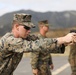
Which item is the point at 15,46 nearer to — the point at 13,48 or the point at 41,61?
the point at 13,48

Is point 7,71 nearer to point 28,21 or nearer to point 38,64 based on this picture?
point 28,21

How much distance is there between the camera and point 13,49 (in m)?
5.74

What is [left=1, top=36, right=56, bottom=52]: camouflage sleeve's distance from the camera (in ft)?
17.8

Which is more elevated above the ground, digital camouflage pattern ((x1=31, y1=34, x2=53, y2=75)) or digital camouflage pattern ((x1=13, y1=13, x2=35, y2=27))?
digital camouflage pattern ((x1=13, y1=13, x2=35, y2=27))

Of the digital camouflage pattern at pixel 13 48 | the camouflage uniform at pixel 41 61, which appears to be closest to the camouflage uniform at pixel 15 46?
the digital camouflage pattern at pixel 13 48

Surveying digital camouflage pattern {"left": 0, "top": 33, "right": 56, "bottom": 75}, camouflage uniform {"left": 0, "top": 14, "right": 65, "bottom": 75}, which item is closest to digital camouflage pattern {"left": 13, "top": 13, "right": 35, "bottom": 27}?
camouflage uniform {"left": 0, "top": 14, "right": 65, "bottom": 75}

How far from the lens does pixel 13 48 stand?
18.8ft

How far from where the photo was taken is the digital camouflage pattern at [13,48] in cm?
547

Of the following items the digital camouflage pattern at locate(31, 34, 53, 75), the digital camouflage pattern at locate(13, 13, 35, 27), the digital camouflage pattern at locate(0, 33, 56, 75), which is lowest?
the digital camouflage pattern at locate(31, 34, 53, 75)

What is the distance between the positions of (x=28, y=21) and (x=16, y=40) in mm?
392

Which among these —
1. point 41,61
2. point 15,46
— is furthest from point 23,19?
point 41,61

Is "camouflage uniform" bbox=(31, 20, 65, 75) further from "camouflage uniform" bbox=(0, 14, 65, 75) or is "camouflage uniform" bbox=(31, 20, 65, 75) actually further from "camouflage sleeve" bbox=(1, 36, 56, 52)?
"camouflage sleeve" bbox=(1, 36, 56, 52)

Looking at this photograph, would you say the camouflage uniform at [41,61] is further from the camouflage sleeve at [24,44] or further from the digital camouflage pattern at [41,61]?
the camouflage sleeve at [24,44]

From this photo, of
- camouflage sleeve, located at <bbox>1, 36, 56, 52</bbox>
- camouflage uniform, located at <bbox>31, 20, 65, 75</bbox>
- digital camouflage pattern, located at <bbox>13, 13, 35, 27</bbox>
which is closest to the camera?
camouflage sleeve, located at <bbox>1, 36, 56, 52</bbox>
